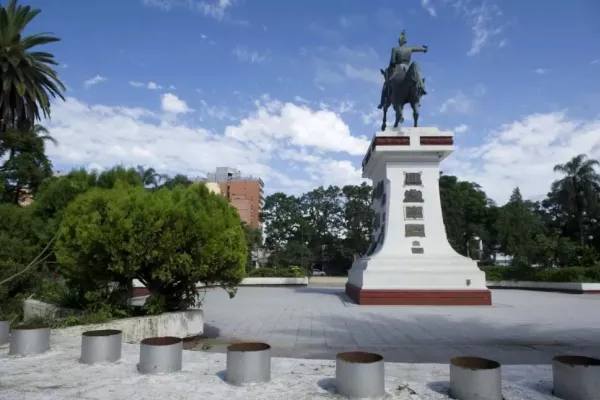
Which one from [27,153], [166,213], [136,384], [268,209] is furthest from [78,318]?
[268,209]

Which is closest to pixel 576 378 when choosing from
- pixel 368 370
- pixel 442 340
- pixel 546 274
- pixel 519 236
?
pixel 368 370

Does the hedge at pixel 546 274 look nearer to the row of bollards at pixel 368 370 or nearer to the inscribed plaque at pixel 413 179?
the inscribed plaque at pixel 413 179

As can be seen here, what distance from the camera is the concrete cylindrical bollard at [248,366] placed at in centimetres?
427

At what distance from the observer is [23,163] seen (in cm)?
2777

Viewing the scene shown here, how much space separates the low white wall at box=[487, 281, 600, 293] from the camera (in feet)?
62.0

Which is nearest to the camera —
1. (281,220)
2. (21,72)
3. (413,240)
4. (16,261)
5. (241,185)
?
(16,261)

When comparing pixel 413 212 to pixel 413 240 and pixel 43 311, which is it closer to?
pixel 413 240

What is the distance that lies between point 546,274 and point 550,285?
0.78 metres

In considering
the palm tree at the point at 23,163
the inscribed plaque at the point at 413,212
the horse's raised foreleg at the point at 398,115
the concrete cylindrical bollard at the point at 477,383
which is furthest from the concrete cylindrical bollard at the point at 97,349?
the palm tree at the point at 23,163

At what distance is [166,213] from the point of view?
6.72 meters

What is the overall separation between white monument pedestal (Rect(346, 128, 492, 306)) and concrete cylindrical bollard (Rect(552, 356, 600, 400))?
8855 millimetres

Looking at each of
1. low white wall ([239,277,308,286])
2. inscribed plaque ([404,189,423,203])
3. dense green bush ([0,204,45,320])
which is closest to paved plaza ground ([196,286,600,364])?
inscribed plaque ([404,189,423,203])

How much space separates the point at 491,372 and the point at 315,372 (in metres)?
1.82

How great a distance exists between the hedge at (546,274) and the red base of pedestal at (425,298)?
1012 cm
